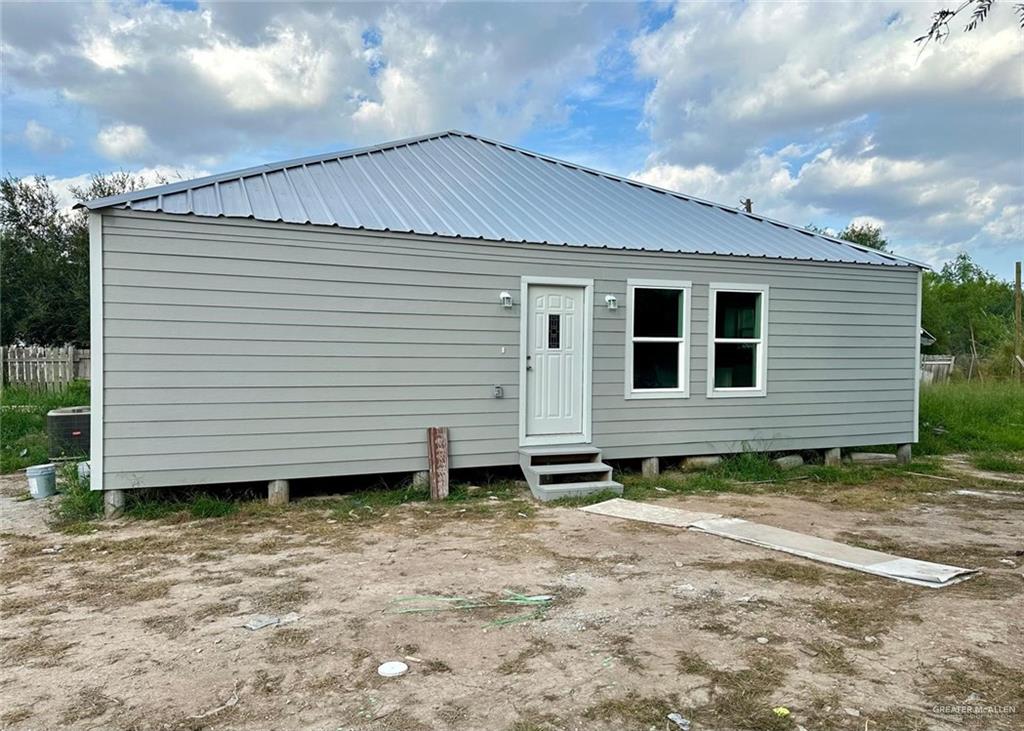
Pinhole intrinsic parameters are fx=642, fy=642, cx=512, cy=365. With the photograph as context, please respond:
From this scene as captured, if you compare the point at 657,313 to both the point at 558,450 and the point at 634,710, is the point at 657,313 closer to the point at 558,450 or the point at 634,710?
the point at 558,450

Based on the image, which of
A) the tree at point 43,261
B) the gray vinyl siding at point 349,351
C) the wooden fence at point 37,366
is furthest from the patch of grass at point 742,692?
the tree at point 43,261

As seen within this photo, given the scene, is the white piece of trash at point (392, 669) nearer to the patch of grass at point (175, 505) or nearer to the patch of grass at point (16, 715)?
the patch of grass at point (16, 715)

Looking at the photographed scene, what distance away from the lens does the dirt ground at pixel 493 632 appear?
8.28 feet

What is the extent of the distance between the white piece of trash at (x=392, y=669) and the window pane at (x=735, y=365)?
6.08m

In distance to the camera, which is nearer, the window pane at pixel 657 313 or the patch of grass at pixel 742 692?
the patch of grass at pixel 742 692

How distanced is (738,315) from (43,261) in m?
21.8

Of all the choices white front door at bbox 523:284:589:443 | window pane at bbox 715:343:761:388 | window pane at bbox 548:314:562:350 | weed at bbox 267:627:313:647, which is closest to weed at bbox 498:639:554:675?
weed at bbox 267:627:313:647

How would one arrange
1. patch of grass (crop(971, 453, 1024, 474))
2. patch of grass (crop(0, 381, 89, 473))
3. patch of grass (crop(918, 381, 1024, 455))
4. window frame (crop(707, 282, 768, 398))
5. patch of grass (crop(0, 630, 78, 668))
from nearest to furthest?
patch of grass (crop(0, 630, 78, 668)), window frame (crop(707, 282, 768, 398)), patch of grass (crop(0, 381, 89, 473)), patch of grass (crop(971, 453, 1024, 474)), patch of grass (crop(918, 381, 1024, 455))

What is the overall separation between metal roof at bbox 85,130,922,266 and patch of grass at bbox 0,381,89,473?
469 cm

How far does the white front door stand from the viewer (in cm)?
711

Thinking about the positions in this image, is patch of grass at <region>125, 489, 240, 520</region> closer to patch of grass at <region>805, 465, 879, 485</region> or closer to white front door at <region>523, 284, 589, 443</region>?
white front door at <region>523, 284, 589, 443</region>

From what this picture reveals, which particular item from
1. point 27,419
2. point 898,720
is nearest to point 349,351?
point 898,720

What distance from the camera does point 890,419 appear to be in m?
8.98

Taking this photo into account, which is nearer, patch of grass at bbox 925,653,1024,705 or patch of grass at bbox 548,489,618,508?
patch of grass at bbox 925,653,1024,705
